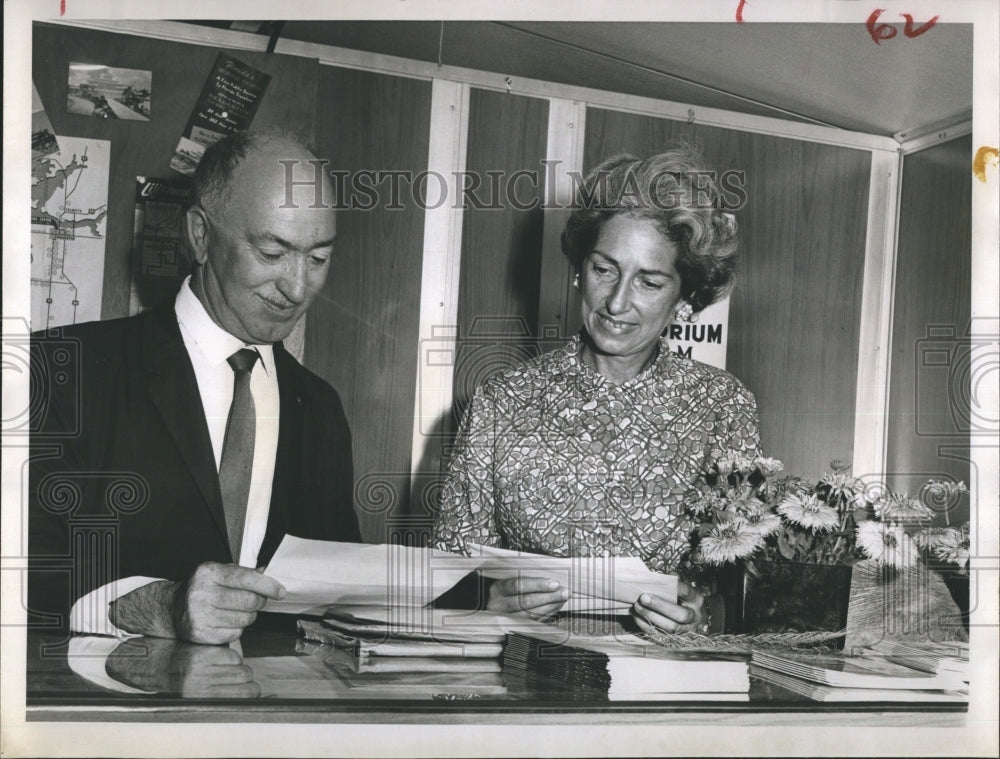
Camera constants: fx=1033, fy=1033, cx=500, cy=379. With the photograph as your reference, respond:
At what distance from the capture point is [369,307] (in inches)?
81.6

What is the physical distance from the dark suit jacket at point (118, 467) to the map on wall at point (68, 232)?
0.05 m

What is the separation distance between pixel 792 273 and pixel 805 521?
61 centimetres

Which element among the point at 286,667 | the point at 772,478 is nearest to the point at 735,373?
the point at 772,478

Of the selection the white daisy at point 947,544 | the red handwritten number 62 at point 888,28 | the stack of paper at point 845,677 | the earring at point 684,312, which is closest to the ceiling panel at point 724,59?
the red handwritten number 62 at point 888,28

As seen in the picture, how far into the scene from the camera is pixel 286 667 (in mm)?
1682

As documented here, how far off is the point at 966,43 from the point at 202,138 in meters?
1.52

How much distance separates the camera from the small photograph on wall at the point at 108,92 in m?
1.99

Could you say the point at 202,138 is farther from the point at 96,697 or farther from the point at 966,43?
the point at 966,43

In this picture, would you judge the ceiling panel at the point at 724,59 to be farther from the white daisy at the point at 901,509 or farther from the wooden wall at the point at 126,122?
the white daisy at the point at 901,509

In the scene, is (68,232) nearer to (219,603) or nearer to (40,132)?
(40,132)

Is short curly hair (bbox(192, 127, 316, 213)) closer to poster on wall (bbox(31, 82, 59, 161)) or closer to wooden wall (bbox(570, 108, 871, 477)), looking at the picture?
poster on wall (bbox(31, 82, 59, 161))

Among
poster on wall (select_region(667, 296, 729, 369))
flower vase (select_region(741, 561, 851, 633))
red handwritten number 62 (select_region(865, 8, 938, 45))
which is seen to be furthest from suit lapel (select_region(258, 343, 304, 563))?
red handwritten number 62 (select_region(865, 8, 938, 45))

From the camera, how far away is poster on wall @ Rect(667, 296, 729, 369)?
7.03 feet

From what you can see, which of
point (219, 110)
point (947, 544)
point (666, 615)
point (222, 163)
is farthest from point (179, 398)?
point (947, 544)
